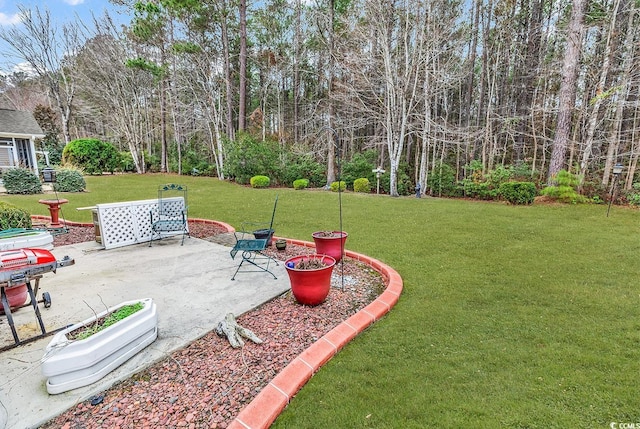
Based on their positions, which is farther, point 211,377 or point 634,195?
point 634,195

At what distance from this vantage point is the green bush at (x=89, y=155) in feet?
51.8

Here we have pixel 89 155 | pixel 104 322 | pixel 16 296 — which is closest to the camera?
pixel 104 322

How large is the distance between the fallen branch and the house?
16.2 m

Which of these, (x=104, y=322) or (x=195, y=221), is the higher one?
(x=104, y=322)

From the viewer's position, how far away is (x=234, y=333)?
2250mm

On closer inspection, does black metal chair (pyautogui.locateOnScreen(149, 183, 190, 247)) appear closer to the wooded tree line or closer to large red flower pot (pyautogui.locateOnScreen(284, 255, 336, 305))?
large red flower pot (pyautogui.locateOnScreen(284, 255, 336, 305))

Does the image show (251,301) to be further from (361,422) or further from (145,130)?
(145,130)

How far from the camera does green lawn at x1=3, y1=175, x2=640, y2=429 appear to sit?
5.36 feet

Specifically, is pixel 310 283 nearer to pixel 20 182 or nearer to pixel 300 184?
pixel 300 184

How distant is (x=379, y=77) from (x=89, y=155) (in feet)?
51.0

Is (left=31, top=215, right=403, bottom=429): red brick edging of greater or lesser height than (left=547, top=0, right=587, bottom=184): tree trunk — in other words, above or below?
below

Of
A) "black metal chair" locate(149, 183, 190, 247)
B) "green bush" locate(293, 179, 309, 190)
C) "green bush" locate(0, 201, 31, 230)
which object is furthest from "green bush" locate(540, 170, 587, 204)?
"green bush" locate(0, 201, 31, 230)

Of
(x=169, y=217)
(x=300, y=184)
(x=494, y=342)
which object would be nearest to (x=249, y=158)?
(x=300, y=184)

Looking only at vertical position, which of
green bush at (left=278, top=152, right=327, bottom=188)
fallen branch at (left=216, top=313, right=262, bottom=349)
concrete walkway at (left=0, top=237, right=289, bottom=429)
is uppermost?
green bush at (left=278, top=152, right=327, bottom=188)
